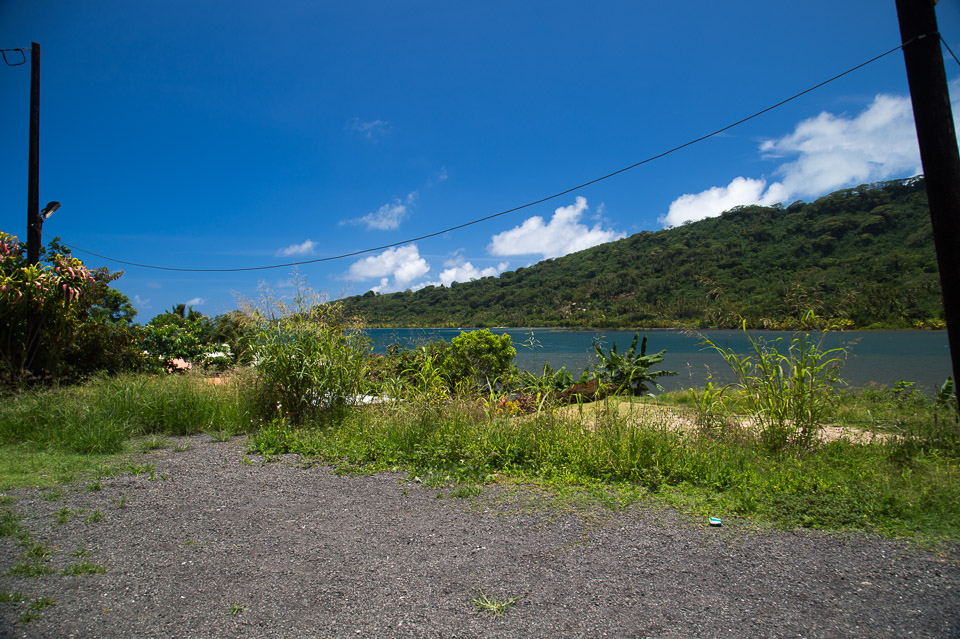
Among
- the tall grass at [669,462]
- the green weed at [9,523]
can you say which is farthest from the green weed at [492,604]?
the green weed at [9,523]

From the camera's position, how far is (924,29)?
13.4 feet

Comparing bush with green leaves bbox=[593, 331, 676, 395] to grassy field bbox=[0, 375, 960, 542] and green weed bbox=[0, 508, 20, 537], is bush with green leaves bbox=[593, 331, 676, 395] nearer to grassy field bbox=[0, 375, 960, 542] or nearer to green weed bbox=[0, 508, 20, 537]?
grassy field bbox=[0, 375, 960, 542]

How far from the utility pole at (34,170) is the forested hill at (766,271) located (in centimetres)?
647

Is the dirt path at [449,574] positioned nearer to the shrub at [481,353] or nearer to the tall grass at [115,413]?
the tall grass at [115,413]

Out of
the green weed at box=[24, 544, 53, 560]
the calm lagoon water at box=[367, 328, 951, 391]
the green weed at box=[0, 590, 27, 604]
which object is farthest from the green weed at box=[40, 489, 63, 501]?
the calm lagoon water at box=[367, 328, 951, 391]

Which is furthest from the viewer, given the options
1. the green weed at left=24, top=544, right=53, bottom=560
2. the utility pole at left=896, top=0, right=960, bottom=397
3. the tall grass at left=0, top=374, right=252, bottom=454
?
the tall grass at left=0, top=374, right=252, bottom=454

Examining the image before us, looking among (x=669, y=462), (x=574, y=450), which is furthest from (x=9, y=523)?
(x=669, y=462)

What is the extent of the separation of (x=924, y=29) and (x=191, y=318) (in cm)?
1889

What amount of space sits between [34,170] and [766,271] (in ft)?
91.4

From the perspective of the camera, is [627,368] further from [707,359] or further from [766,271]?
[707,359]

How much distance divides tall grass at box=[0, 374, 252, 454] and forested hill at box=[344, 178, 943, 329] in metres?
4.89

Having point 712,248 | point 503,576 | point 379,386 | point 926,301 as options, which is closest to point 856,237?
point 926,301

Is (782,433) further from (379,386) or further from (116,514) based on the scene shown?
(116,514)

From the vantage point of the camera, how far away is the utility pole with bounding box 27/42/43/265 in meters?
9.14
